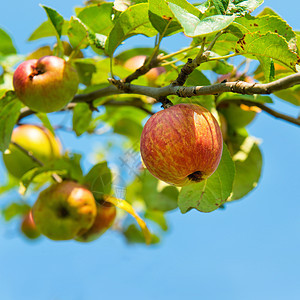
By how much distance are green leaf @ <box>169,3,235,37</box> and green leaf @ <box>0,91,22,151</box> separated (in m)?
0.92

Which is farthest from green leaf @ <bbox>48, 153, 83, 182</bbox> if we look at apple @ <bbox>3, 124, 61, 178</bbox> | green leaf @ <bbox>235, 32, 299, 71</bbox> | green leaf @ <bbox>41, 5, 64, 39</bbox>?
green leaf @ <bbox>235, 32, 299, 71</bbox>

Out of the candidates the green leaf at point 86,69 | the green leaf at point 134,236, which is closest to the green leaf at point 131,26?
the green leaf at point 86,69

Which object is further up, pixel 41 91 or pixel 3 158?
pixel 41 91

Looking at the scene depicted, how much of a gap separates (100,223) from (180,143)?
1.02 m

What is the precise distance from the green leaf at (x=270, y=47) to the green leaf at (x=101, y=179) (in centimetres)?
91

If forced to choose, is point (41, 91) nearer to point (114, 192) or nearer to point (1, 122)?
point (1, 122)

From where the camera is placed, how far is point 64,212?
5.91ft

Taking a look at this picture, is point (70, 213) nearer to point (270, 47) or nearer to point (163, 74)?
point (163, 74)

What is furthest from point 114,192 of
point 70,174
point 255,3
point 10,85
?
point 255,3

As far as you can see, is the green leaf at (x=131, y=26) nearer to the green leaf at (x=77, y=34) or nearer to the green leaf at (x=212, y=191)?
the green leaf at (x=77, y=34)

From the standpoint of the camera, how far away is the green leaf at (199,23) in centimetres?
90

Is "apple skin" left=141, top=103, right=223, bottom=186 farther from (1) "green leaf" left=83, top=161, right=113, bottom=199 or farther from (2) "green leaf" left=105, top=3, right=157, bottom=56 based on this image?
(1) "green leaf" left=83, top=161, right=113, bottom=199

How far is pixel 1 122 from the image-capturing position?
5.49 ft

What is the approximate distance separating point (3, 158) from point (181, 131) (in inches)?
58.9
